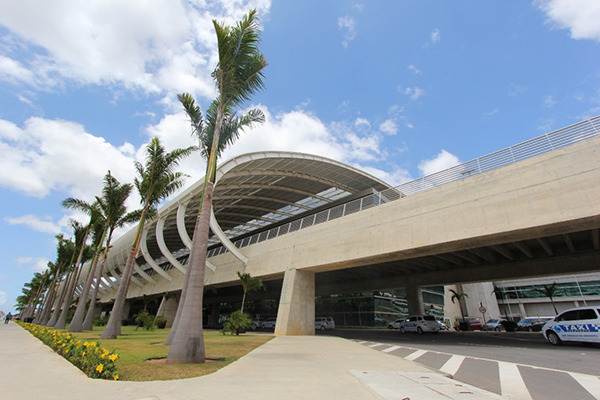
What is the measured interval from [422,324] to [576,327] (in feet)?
43.2

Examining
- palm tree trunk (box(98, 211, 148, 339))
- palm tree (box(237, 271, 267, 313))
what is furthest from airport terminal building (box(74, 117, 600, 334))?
palm tree trunk (box(98, 211, 148, 339))

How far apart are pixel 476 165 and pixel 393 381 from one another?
42.7 feet

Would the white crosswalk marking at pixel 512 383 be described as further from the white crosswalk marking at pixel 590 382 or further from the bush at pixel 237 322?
the bush at pixel 237 322

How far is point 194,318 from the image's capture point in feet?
27.1

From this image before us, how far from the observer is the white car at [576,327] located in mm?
11705

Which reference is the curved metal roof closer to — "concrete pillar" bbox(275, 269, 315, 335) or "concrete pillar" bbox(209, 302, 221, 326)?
"concrete pillar" bbox(275, 269, 315, 335)

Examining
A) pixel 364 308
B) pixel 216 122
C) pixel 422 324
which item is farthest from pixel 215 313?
pixel 216 122

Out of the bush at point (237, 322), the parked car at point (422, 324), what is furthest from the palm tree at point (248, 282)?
the parked car at point (422, 324)

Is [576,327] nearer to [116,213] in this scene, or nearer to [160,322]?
[116,213]

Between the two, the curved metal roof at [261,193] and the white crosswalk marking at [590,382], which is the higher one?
the curved metal roof at [261,193]

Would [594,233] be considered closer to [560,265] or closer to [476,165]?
[560,265]

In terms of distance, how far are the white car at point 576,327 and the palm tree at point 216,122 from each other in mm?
14834

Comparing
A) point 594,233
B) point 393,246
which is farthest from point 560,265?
point 393,246

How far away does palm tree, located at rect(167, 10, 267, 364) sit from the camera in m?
7.96
